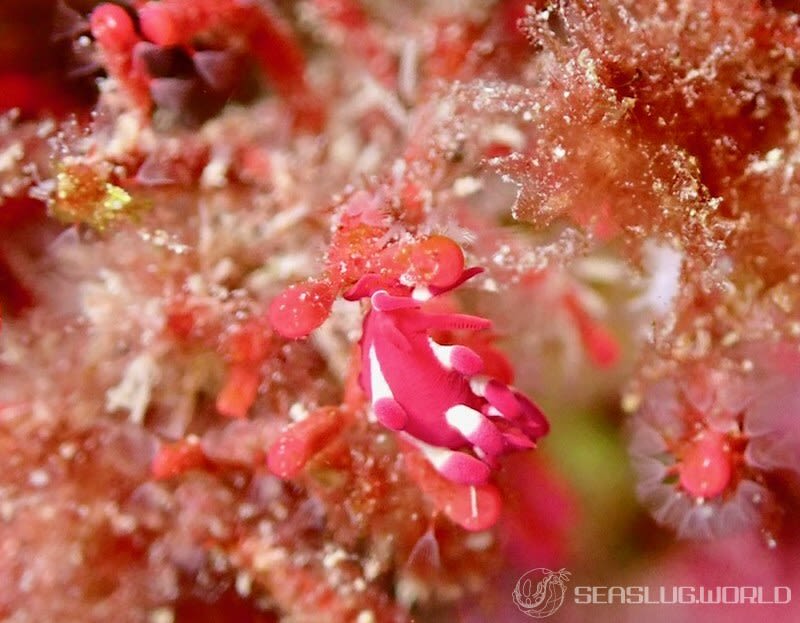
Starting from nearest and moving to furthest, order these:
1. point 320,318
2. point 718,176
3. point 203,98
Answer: point 320,318, point 718,176, point 203,98

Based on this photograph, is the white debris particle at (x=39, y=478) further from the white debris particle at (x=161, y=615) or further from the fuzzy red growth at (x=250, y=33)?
the fuzzy red growth at (x=250, y=33)

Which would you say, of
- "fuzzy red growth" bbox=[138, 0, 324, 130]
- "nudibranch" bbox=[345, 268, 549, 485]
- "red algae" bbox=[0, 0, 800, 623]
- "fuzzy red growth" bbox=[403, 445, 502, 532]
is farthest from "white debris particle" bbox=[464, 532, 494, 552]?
"fuzzy red growth" bbox=[138, 0, 324, 130]

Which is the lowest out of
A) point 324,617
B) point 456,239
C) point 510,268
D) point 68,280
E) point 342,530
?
point 324,617

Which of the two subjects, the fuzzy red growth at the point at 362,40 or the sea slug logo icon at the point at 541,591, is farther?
the fuzzy red growth at the point at 362,40

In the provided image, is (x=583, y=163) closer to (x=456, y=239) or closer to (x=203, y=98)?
(x=456, y=239)

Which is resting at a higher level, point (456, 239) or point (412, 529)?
point (456, 239)

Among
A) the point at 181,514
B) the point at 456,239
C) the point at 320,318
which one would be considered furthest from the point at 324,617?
the point at 456,239

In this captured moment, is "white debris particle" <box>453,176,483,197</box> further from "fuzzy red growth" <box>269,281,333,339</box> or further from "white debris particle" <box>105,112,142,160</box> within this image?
"white debris particle" <box>105,112,142,160</box>

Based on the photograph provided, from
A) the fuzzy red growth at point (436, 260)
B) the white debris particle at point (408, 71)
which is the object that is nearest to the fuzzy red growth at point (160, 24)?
the white debris particle at point (408, 71)
